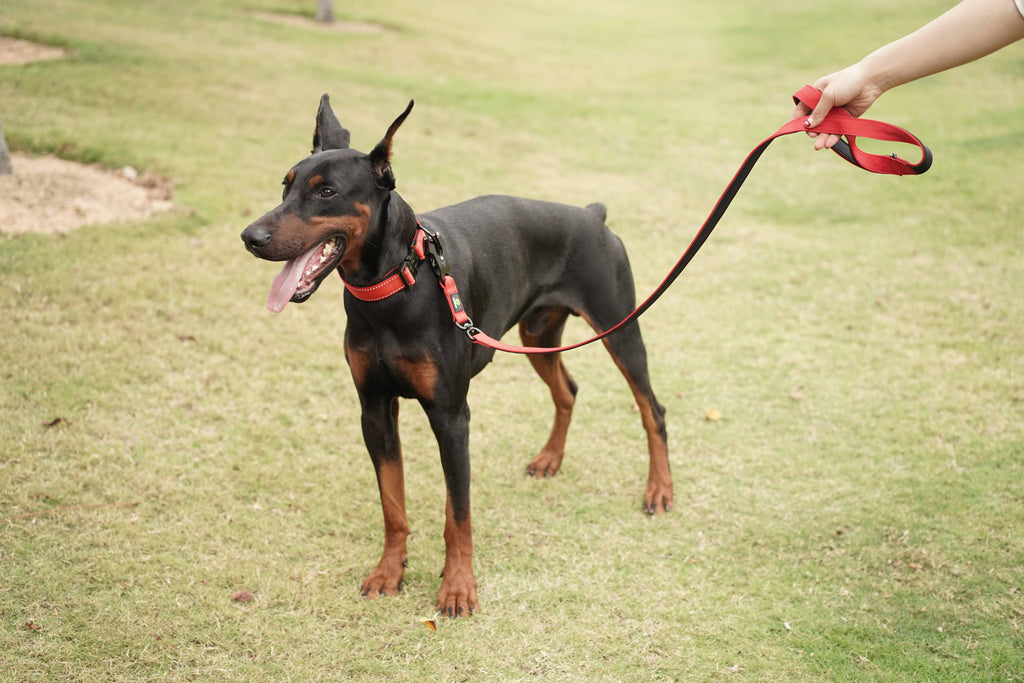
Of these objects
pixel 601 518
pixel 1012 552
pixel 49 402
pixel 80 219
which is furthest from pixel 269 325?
pixel 1012 552

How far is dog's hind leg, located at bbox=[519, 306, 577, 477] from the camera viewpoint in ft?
15.1

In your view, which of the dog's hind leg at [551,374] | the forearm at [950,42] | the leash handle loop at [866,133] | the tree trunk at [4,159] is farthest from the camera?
the tree trunk at [4,159]

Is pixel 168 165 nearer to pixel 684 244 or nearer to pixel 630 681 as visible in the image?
pixel 684 244

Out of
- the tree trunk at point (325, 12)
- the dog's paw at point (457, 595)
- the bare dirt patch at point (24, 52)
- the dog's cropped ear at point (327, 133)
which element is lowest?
the dog's paw at point (457, 595)

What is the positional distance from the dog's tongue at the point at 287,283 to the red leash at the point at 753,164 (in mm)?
280

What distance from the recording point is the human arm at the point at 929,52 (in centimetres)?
293

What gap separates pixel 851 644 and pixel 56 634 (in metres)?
3.53

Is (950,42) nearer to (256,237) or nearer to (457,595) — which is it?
(256,237)

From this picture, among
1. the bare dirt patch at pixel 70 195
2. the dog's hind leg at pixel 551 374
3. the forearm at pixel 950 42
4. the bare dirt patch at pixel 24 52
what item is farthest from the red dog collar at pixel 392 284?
the bare dirt patch at pixel 24 52

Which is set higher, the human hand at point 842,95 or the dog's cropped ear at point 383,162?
the human hand at point 842,95

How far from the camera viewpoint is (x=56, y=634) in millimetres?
3533

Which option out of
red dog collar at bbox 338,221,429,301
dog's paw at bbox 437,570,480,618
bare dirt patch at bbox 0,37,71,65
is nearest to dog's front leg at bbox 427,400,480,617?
dog's paw at bbox 437,570,480,618

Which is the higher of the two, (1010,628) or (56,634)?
(1010,628)

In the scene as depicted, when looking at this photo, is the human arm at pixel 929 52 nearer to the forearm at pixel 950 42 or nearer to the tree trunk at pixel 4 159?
the forearm at pixel 950 42
